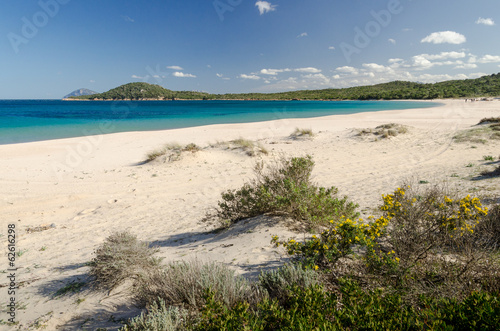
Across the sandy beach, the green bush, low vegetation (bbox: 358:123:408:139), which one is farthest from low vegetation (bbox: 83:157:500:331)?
low vegetation (bbox: 358:123:408:139)

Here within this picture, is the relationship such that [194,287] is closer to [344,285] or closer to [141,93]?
[344,285]

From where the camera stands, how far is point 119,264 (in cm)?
379

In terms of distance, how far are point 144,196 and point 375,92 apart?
11996cm

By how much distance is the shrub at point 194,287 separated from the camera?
9.25 ft

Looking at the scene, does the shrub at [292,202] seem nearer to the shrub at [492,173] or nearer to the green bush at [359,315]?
the green bush at [359,315]

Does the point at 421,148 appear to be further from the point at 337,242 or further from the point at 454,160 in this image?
the point at 337,242

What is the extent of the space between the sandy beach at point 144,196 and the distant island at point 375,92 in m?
82.4

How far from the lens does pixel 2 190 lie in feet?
31.3

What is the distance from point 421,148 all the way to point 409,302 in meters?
14.5

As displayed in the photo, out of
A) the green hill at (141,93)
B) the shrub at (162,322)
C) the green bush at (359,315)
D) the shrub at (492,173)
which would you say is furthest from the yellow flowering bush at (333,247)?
the green hill at (141,93)

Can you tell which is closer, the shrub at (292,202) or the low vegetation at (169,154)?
the shrub at (292,202)

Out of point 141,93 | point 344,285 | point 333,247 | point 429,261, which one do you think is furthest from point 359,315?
point 141,93

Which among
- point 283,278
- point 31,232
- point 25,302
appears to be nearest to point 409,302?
point 283,278

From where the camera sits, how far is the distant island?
267ft
